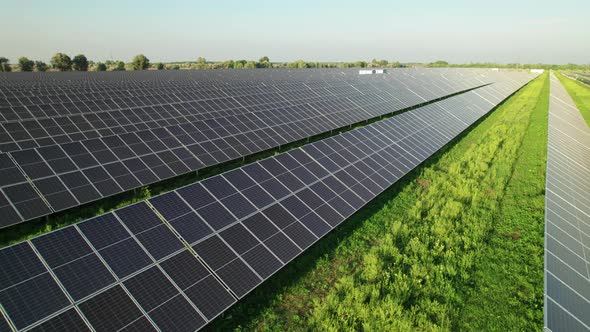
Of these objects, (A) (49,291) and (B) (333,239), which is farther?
(B) (333,239)

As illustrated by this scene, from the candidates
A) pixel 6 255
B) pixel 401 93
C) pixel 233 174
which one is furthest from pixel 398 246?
pixel 401 93

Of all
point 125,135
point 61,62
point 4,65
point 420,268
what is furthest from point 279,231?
point 4,65

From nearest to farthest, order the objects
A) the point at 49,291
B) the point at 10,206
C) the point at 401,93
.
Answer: the point at 49,291 → the point at 10,206 → the point at 401,93

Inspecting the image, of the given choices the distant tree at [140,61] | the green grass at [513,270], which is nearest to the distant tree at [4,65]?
the distant tree at [140,61]

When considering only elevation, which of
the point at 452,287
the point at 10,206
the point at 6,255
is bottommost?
the point at 452,287

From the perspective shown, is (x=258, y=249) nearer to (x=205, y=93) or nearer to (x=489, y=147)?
(x=489, y=147)

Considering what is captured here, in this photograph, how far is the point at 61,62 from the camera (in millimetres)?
108625

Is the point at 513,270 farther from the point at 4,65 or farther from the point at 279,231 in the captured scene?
the point at 4,65

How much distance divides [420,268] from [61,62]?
135 m

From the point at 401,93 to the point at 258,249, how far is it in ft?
150

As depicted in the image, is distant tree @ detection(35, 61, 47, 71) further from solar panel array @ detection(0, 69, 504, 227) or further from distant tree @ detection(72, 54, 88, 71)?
solar panel array @ detection(0, 69, 504, 227)

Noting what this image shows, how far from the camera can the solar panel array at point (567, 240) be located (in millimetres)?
8273

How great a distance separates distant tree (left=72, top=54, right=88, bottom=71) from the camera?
368ft

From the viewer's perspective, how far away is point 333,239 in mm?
13180
